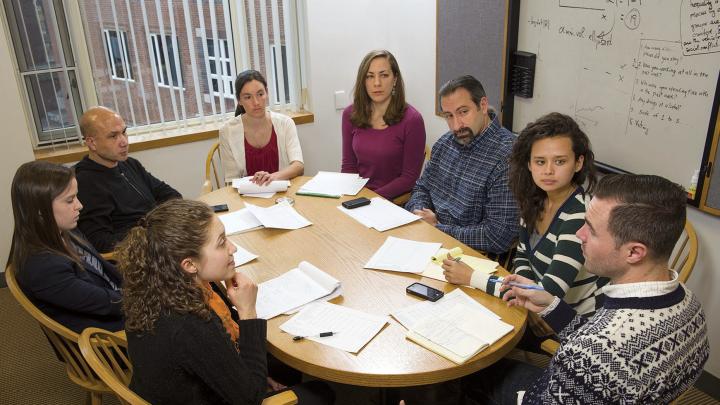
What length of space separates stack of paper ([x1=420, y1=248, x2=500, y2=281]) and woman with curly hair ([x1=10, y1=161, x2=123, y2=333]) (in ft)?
3.30

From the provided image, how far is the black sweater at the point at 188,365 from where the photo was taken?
1.23 metres

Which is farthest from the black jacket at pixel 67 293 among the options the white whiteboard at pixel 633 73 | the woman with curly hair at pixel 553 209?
the white whiteboard at pixel 633 73

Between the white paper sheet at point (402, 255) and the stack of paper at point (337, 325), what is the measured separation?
0.91 feet

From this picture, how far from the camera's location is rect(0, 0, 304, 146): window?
3.02m

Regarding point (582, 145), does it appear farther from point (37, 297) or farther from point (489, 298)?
point (37, 297)

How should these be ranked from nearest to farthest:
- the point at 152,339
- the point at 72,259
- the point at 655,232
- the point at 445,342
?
the point at 655,232 < the point at 152,339 < the point at 445,342 < the point at 72,259

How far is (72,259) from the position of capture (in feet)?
5.57

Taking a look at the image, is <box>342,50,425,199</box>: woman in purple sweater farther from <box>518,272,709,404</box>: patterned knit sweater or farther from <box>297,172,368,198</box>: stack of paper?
<box>518,272,709,404</box>: patterned knit sweater

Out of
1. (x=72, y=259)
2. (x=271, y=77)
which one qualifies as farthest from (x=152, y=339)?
(x=271, y=77)

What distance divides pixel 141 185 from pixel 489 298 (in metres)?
1.86

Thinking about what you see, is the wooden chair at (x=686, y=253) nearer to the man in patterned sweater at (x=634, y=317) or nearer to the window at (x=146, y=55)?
the man in patterned sweater at (x=634, y=317)

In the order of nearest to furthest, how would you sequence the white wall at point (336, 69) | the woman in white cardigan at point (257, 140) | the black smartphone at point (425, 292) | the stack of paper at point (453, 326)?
the stack of paper at point (453, 326)
the black smartphone at point (425, 292)
the woman in white cardigan at point (257, 140)
the white wall at point (336, 69)

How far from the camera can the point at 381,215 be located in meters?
2.20

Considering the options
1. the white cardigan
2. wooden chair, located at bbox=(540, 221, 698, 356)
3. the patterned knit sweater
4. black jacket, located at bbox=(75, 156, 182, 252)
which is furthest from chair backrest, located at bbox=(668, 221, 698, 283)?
black jacket, located at bbox=(75, 156, 182, 252)
